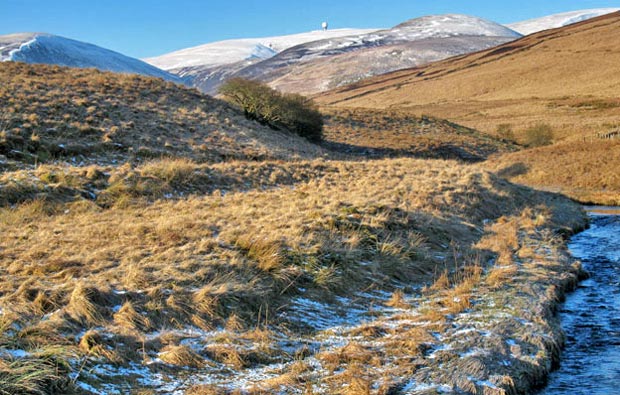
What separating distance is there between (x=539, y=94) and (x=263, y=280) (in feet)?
316

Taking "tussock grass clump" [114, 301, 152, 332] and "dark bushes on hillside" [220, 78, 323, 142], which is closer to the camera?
"tussock grass clump" [114, 301, 152, 332]

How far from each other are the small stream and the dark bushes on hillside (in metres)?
26.9

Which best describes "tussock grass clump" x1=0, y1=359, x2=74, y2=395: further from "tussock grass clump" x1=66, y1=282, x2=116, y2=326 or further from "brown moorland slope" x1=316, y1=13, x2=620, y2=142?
"brown moorland slope" x1=316, y1=13, x2=620, y2=142

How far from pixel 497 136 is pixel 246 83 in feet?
99.0

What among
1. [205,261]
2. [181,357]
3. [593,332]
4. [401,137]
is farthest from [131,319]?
[401,137]

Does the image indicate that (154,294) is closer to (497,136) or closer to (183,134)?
(183,134)

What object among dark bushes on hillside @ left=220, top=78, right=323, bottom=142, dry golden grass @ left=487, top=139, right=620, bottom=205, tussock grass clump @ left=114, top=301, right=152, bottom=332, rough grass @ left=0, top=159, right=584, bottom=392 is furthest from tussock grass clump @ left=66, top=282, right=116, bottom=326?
dark bushes on hillside @ left=220, top=78, right=323, bottom=142

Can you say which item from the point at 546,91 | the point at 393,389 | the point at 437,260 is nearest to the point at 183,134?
the point at 437,260

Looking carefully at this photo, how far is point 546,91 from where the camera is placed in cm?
9594

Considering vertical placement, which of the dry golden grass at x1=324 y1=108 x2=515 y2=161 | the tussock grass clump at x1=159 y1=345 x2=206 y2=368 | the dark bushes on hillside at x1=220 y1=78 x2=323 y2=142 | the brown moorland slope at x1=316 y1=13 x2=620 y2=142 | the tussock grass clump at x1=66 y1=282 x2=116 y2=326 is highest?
the brown moorland slope at x1=316 y1=13 x2=620 y2=142

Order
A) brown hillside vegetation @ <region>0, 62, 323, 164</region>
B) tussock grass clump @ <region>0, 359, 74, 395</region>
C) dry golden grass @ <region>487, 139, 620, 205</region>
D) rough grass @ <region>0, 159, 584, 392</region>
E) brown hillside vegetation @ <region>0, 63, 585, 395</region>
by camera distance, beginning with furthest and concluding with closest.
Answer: dry golden grass @ <region>487, 139, 620, 205</region> < brown hillside vegetation @ <region>0, 62, 323, 164</region> < rough grass @ <region>0, 159, 584, 392</region> < brown hillside vegetation @ <region>0, 63, 585, 395</region> < tussock grass clump @ <region>0, 359, 74, 395</region>

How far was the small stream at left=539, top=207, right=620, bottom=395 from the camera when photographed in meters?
7.47

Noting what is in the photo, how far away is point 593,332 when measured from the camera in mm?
9375

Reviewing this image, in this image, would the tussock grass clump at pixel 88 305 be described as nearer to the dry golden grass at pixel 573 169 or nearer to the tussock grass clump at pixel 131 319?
the tussock grass clump at pixel 131 319
